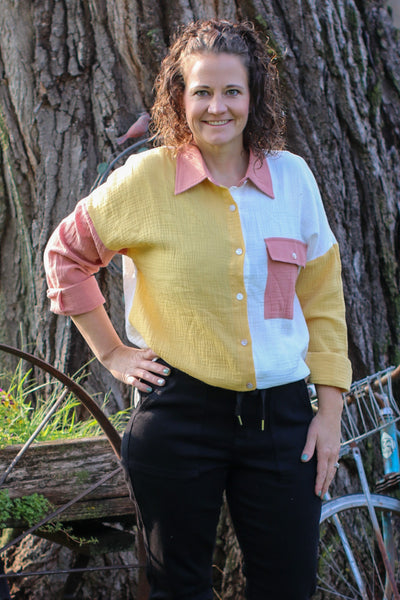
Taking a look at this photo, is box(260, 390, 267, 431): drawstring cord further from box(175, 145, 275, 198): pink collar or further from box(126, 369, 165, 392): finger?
box(175, 145, 275, 198): pink collar

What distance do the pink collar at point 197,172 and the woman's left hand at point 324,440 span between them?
56 cm

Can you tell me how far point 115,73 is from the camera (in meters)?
2.73

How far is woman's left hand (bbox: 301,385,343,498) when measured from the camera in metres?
1.67

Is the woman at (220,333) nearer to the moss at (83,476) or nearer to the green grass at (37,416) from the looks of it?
the moss at (83,476)

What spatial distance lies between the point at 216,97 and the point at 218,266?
1.37 ft

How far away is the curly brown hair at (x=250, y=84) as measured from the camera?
168 centimetres

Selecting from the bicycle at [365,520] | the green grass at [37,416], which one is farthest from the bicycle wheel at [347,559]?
the green grass at [37,416]

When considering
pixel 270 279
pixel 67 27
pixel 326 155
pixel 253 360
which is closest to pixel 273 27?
pixel 326 155

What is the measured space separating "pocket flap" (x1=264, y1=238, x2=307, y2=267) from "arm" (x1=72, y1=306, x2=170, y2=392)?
0.41 m

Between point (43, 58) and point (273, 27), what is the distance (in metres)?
0.96

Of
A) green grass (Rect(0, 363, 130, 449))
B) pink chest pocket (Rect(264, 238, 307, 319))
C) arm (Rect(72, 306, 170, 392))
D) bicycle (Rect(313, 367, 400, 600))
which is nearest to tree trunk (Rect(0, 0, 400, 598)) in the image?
green grass (Rect(0, 363, 130, 449))

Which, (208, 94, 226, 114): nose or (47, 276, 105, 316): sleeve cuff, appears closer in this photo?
(208, 94, 226, 114): nose

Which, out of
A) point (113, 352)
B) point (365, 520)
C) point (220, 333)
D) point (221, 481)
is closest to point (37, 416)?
point (113, 352)

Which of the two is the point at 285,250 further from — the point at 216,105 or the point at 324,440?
the point at 324,440
